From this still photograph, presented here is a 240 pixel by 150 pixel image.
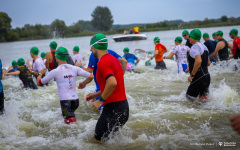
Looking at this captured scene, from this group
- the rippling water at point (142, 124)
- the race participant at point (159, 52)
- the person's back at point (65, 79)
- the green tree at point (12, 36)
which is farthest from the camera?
the green tree at point (12, 36)

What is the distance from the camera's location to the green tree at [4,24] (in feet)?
244

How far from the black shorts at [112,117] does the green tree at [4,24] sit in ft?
259

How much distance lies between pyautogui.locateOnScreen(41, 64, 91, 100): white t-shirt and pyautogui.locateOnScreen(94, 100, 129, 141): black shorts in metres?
1.23

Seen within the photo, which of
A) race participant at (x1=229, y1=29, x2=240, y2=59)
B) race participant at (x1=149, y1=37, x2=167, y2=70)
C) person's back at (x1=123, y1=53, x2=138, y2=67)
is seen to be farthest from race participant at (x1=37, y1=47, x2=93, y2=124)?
person's back at (x1=123, y1=53, x2=138, y2=67)

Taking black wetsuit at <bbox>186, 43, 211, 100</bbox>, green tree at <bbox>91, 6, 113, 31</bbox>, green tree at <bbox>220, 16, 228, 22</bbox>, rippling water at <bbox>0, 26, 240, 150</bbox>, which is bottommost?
rippling water at <bbox>0, 26, 240, 150</bbox>

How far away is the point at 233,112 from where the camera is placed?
546cm

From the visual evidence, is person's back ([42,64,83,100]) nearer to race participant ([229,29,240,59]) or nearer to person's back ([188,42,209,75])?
person's back ([188,42,209,75])

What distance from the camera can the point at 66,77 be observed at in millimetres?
4539

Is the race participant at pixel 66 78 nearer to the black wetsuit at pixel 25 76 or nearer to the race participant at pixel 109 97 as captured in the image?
the race participant at pixel 109 97

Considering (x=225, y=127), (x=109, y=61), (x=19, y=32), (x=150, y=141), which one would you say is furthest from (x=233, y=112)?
(x=19, y=32)

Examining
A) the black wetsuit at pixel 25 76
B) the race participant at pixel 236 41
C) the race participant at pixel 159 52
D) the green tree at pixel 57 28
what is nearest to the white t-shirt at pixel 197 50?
the race participant at pixel 236 41

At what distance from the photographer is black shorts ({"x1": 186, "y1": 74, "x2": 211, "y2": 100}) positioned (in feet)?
18.1

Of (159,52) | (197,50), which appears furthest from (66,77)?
(159,52)

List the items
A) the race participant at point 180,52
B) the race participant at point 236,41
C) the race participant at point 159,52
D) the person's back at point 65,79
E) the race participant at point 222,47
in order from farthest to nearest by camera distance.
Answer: the race participant at point 159,52
the race participant at point 222,47
the race participant at point 236,41
the race participant at point 180,52
the person's back at point 65,79
